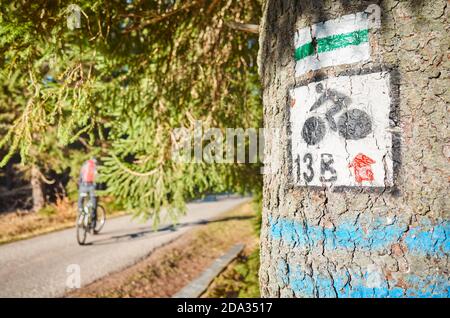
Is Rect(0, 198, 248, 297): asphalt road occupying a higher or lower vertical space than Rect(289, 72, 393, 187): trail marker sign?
lower

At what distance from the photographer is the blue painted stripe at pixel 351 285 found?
90 centimetres

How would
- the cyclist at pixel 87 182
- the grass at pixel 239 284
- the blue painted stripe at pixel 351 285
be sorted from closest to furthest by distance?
1. the blue painted stripe at pixel 351 285
2. the grass at pixel 239 284
3. the cyclist at pixel 87 182

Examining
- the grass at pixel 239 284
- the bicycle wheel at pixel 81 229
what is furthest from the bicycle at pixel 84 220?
the grass at pixel 239 284

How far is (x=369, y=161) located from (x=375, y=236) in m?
0.24

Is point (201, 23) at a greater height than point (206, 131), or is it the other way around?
point (201, 23)

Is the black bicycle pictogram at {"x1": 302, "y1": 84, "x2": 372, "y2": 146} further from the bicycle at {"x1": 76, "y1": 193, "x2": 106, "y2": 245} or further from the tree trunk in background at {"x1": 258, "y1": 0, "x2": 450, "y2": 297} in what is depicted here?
the bicycle at {"x1": 76, "y1": 193, "x2": 106, "y2": 245}

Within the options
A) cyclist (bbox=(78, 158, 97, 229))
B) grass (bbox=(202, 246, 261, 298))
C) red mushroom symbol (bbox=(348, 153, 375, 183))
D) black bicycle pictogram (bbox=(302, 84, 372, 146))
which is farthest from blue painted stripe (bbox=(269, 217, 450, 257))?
cyclist (bbox=(78, 158, 97, 229))

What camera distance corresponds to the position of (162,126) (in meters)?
3.34

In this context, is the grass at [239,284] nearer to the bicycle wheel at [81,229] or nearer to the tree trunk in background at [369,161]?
the bicycle wheel at [81,229]

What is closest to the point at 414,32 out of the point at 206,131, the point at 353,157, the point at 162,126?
the point at 353,157

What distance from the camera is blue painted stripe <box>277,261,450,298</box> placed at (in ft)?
2.96

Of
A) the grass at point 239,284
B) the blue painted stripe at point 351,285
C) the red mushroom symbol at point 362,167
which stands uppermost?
the red mushroom symbol at point 362,167
